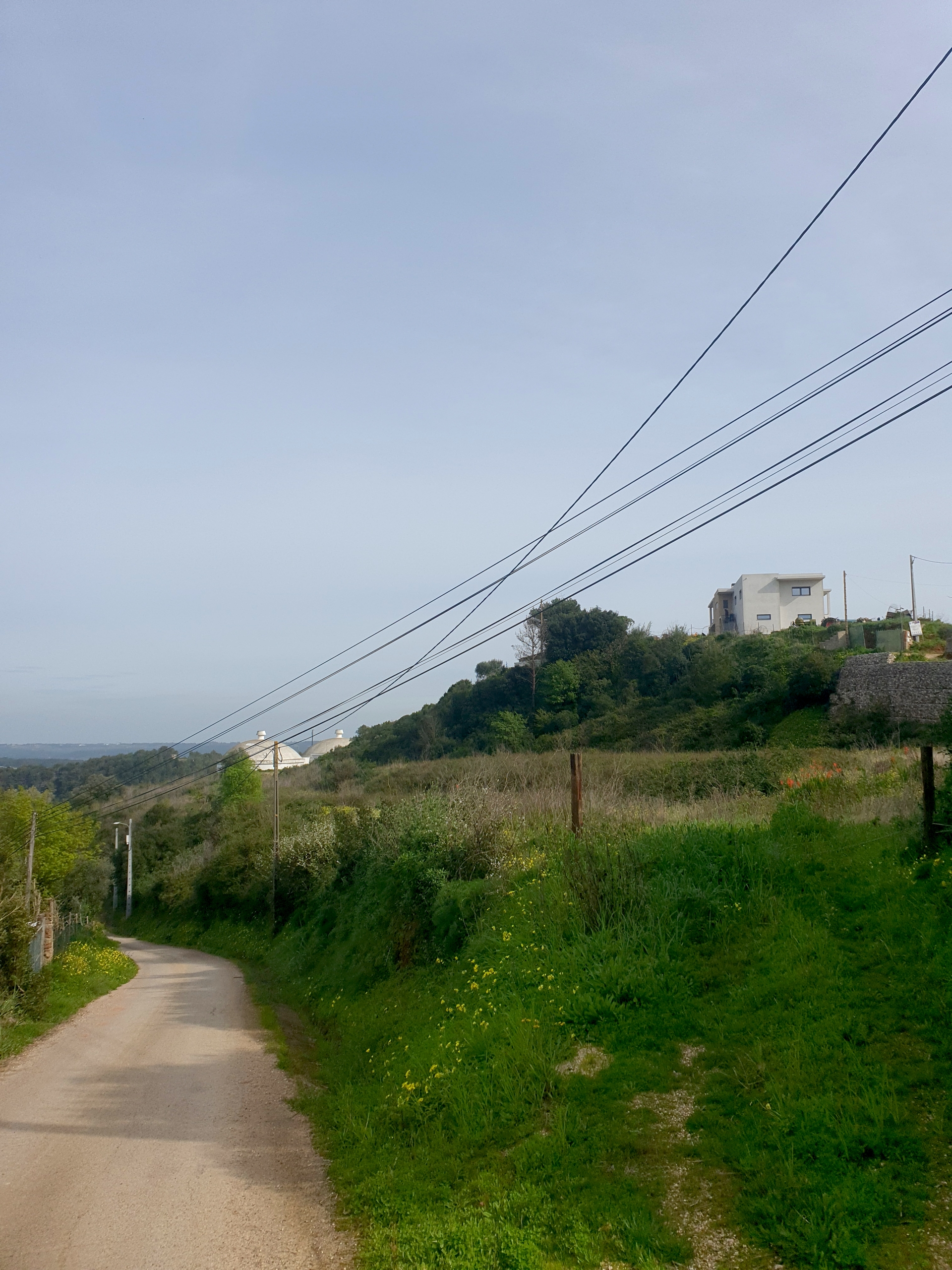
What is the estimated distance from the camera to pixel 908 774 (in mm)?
15164

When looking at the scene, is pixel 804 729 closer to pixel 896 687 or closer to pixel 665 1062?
pixel 896 687

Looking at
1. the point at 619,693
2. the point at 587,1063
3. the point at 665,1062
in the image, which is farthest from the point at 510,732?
the point at 665,1062

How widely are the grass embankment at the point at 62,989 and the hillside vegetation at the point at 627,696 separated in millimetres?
23204

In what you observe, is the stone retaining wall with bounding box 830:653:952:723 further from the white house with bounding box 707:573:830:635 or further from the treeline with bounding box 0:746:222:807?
the treeline with bounding box 0:746:222:807

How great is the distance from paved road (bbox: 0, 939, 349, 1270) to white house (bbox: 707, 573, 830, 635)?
5636cm

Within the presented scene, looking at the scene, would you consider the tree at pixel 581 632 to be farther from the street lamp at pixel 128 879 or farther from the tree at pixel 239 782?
the street lamp at pixel 128 879

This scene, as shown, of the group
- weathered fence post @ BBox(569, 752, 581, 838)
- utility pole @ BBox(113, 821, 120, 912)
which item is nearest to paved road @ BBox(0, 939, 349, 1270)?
weathered fence post @ BBox(569, 752, 581, 838)

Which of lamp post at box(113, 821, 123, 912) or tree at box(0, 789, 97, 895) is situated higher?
tree at box(0, 789, 97, 895)

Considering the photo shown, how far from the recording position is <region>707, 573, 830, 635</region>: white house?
6431 centimetres

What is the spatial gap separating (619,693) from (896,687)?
1830 cm

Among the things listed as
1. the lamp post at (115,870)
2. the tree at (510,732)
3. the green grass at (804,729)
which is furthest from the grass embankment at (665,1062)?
the lamp post at (115,870)

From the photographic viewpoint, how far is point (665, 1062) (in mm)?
7938

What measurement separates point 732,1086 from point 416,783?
32.1 metres

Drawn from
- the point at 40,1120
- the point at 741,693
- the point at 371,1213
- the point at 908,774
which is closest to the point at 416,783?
the point at 741,693
